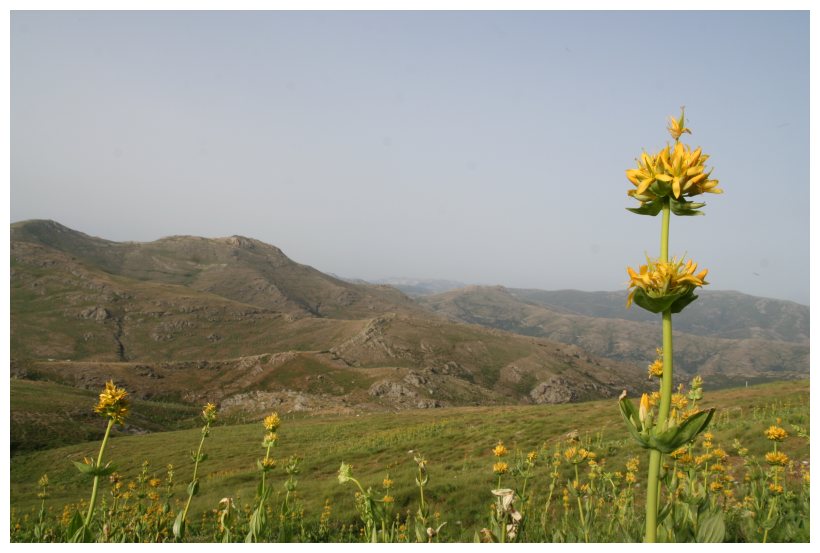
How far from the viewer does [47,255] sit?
160m

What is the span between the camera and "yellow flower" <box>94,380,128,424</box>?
15.2ft

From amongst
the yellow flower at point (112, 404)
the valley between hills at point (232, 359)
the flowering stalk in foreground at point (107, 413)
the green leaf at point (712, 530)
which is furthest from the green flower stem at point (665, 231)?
the valley between hills at point (232, 359)

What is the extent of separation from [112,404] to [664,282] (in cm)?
508

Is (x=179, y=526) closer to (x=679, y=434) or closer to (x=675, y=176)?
(x=679, y=434)

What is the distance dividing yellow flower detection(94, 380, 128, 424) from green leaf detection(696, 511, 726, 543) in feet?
17.5

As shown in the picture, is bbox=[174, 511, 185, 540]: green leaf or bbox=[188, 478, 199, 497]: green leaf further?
bbox=[188, 478, 199, 497]: green leaf

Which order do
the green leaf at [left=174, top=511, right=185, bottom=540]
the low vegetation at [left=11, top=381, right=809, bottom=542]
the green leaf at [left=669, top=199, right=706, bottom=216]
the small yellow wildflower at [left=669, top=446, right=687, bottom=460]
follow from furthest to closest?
1. the small yellow wildflower at [left=669, top=446, right=687, bottom=460]
2. the low vegetation at [left=11, top=381, right=809, bottom=542]
3. the green leaf at [left=174, top=511, right=185, bottom=540]
4. the green leaf at [left=669, top=199, right=706, bottom=216]

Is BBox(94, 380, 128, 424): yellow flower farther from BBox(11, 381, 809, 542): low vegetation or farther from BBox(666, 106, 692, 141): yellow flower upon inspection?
BBox(666, 106, 692, 141): yellow flower

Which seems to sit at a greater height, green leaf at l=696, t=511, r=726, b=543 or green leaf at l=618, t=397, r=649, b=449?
green leaf at l=618, t=397, r=649, b=449

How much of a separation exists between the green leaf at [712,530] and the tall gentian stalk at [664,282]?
5.52 ft

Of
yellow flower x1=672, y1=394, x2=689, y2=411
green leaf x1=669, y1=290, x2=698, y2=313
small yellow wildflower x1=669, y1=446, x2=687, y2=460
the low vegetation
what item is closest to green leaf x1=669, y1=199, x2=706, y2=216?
green leaf x1=669, y1=290, x2=698, y2=313

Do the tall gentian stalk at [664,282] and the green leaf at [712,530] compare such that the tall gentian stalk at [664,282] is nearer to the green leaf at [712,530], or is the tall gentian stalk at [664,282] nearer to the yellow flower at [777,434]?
the green leaf at [712,530]
